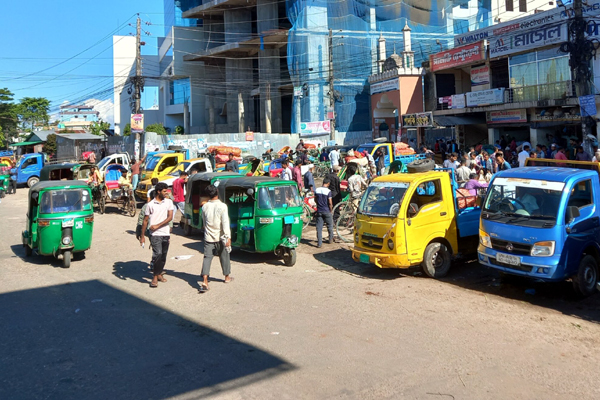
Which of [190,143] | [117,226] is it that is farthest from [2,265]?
[190,143]

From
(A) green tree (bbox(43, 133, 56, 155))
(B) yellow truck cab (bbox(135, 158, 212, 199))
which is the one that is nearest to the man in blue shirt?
(B) yellow truck cab (bbox(135, 158, 212, 199))

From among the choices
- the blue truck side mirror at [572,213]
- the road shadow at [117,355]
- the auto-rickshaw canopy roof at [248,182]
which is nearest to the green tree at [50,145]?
the auto-rickshaw canopy roof at [248,182]

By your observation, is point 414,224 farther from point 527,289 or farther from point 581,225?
point 581,225

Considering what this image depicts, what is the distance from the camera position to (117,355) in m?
6.04

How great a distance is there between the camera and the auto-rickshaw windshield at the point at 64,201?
35.0ft

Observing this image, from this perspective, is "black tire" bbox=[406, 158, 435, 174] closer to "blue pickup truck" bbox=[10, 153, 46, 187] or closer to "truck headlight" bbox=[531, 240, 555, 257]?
"truck headlight" bbox=[531, 240, 555, 257]

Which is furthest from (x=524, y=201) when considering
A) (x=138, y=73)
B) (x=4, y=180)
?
(x=138, y=73)

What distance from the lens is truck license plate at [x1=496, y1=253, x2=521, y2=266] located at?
814 cm

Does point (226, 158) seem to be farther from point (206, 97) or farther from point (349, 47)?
point (206, 97)

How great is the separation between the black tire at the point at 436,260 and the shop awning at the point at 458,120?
923 inches

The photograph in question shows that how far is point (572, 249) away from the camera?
314 inches

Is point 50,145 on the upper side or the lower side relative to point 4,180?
upper

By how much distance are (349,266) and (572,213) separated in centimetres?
443

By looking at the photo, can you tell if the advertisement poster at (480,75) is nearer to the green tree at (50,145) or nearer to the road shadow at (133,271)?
the road shadow at (133,271)
